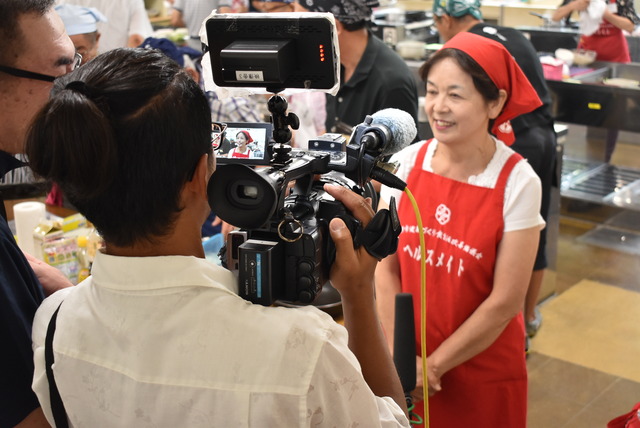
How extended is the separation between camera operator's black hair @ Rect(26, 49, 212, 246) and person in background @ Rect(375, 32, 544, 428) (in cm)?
126

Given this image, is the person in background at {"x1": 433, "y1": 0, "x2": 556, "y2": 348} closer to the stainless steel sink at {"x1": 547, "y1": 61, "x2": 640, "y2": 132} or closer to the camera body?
the stainless steel sink at {"x1": 547, "y1": 61, "x2": 640, "y2": 132}

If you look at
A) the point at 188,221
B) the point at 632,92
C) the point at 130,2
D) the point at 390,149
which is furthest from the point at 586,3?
the point at 188,221

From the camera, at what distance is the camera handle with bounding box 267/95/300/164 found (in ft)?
3.86

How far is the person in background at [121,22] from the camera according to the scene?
472 cm

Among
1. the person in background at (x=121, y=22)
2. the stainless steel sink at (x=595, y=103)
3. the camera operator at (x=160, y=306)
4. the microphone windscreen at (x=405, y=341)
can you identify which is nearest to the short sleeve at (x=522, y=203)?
the microphone windscreen at (x=405, y=341)

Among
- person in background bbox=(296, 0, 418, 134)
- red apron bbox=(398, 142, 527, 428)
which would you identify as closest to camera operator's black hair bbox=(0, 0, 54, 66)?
red apron bbox=(398, 142, 527, 428)

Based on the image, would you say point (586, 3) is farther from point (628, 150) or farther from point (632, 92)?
point (632, 92)

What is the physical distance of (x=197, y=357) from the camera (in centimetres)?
103

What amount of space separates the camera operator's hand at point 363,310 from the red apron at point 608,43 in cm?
564

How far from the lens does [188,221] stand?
43.2 inches

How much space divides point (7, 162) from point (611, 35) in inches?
230

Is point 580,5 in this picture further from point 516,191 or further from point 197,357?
point 197,357

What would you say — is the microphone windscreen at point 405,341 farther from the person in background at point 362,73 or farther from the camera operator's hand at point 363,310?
the person in background at point 362,73

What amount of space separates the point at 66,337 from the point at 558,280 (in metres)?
3.71
